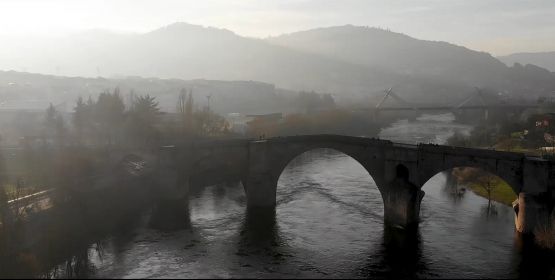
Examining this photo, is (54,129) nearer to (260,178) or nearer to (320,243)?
(260,178)

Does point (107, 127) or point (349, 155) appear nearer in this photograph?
point (349, 155)

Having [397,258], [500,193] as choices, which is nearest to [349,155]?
[397,258]

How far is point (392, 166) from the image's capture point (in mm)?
50031

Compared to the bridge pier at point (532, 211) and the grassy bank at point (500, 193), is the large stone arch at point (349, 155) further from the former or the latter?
the grassy bank at point (500, 193)

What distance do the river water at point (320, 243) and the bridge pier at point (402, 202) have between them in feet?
4.12

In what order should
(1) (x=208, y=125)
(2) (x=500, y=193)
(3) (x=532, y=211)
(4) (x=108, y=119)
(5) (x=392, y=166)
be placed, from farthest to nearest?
(1) (x=208, y=125) → (4) (x=108, y=119) → (2) (x=500, y=193) → (5) (x=392, y=166) → (3) (x=532, y=211)

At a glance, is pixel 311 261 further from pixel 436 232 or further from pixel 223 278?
pixel 436 232

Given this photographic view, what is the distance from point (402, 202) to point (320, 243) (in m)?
9.82

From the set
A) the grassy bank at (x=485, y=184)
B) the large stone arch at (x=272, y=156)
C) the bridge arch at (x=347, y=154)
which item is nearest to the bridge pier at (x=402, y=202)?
the bridge arch at (x=347, y=154)

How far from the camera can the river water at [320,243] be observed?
3825cm

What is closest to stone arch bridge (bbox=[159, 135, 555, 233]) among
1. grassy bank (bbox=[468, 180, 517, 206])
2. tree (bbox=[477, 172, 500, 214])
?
grassy bank (bbox=[468, 180, 517, 206])

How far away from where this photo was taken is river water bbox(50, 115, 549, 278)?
38.2 m

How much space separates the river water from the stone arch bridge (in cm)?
233

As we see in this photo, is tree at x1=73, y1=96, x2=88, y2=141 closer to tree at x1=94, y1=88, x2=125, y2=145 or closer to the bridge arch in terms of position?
tree at x1=94, y1=88, x2=125, y2=145
